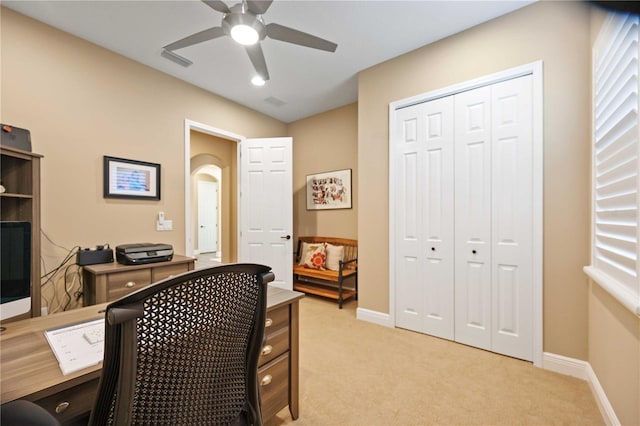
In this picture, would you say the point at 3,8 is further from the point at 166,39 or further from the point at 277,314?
the point at 277,314

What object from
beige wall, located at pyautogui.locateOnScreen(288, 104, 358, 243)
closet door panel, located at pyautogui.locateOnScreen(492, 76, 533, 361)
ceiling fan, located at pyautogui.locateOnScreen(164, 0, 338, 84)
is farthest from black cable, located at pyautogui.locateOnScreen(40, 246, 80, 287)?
closet door panel, located at pyautogui.locateOnScreen(492, 76, 533, 361)

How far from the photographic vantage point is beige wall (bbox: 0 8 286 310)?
7.50 feet

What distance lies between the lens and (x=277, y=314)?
4.85 ft

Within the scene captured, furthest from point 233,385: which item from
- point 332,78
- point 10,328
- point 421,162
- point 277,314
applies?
point 332,78

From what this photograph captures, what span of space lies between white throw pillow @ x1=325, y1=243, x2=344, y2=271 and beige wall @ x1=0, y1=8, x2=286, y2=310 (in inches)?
77.7

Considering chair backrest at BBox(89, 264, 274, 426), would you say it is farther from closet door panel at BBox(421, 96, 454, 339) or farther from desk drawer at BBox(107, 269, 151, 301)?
closet door panel at BBox(421, 96, 454, 339)

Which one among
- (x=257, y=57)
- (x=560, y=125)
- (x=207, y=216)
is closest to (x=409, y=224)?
(x=560, y=125)

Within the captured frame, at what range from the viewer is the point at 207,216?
8.30 metres

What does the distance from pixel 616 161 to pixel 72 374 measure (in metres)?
2.60

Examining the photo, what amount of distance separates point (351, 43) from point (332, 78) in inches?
28.2

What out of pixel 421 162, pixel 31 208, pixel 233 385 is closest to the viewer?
pixel 233 385

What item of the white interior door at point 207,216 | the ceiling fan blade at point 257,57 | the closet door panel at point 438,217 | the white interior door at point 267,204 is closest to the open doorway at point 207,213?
the white interior door at point 207,216

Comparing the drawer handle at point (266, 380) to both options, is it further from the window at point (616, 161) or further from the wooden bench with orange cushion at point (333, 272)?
the wooden bench with orange cushion at point (333, 272)

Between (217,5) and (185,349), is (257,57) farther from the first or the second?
(185,349)
